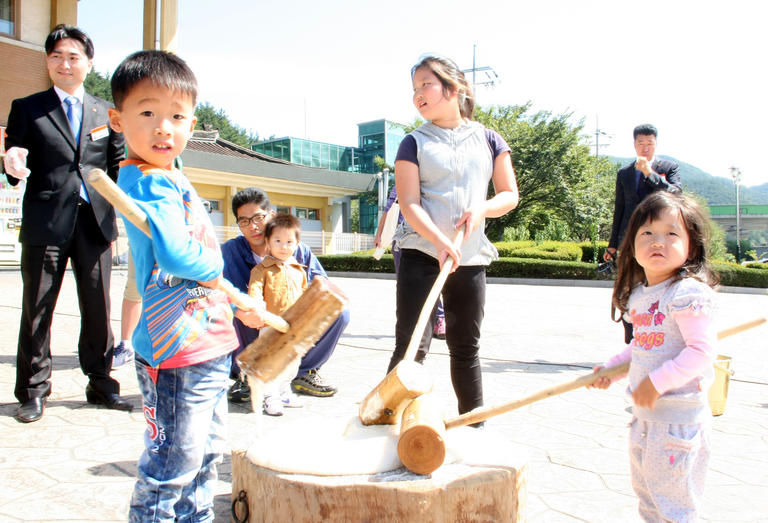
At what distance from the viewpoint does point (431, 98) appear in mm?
2740

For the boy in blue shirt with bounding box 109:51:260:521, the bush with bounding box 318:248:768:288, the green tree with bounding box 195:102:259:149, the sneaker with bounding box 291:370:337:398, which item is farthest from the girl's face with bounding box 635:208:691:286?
the green tree with bounding box 195:102:259:149

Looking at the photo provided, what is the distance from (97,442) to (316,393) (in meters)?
1.40

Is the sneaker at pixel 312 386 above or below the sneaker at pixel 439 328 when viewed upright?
below

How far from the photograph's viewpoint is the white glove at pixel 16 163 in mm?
3146

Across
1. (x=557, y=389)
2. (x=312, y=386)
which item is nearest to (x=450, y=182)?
(x=557, y=389)

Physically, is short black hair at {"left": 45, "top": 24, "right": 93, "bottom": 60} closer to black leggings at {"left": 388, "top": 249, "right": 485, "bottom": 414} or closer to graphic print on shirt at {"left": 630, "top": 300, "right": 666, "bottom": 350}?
black leggings at {"left": 388, "top": 249, "right": 485, "bottom": 414}

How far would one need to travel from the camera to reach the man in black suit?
3289 mm

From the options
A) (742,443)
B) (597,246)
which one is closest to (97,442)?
(742,443)

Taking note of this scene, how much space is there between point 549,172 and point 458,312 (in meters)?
27.2

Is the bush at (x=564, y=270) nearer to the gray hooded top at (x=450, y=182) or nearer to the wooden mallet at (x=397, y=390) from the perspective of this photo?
the gray hooded top at (x=450, y=182)

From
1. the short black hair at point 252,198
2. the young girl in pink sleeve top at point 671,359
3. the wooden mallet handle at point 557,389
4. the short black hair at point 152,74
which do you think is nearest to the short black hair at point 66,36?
the short black hair at point 252,198

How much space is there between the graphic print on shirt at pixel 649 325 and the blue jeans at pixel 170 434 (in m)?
1.37

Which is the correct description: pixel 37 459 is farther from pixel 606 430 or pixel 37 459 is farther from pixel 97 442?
pixel 606 430

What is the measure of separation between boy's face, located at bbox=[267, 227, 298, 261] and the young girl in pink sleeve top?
221cm
